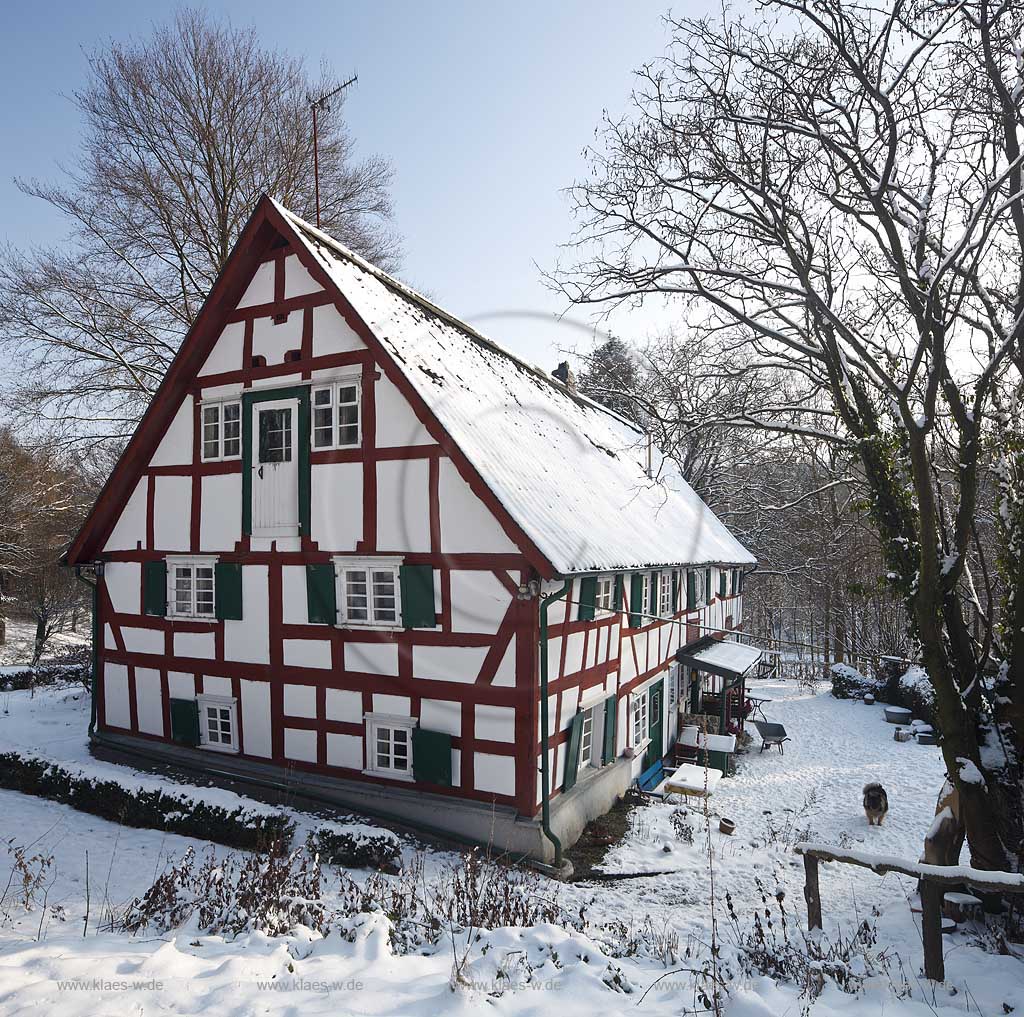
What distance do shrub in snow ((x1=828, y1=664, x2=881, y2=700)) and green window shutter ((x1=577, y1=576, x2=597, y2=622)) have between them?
54.9 feet

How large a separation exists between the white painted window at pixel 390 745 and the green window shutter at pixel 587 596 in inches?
118

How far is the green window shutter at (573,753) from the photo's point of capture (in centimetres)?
1018

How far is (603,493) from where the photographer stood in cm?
1388

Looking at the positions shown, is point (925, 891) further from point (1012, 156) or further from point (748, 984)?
point (1012, 156)

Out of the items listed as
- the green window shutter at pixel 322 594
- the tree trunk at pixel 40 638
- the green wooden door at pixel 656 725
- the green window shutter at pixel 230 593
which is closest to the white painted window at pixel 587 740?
the green wooden door at pixel 656 725

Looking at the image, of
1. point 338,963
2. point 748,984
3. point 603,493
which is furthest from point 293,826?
point 603,493

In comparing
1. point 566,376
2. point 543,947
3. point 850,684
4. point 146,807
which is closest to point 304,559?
point 146,807

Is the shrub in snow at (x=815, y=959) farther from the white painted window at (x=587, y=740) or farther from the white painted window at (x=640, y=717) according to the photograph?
the white painted window at (x=640, y=717)

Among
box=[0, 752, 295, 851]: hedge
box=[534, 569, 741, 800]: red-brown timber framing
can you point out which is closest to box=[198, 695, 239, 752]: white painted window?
box=[0, 752, 295, 851]: hedge

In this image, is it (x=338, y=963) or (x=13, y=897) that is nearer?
(x=338, y=963)

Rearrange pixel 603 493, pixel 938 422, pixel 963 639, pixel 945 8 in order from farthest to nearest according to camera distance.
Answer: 1. pixel 603 493
2. pixel 938 422
3. pixel 963 639
4. pixel 945 8

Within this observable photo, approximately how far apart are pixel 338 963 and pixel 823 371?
7942mm

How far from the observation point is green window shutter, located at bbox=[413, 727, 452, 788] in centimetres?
972

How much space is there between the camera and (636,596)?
13.3 meters
